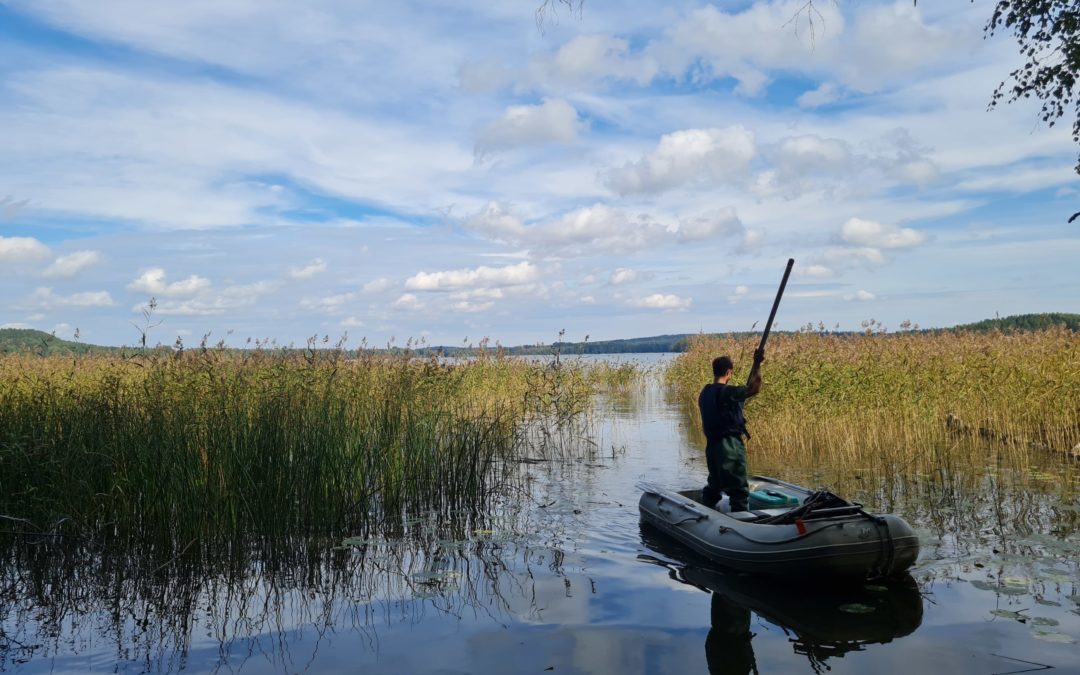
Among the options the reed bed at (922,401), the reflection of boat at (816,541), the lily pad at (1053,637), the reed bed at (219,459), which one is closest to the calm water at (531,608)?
the lily pad at (1053,637)

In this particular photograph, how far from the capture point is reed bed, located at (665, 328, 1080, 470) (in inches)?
544

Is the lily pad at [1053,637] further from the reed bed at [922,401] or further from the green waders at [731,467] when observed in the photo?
the reed bed at [922,401]

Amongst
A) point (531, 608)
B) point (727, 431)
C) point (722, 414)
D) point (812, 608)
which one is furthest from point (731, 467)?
point (531, 608)

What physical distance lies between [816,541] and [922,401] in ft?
30.8

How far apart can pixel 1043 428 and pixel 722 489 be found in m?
10.2

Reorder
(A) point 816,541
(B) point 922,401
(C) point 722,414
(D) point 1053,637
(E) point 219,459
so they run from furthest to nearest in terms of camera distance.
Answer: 1. (B) point 922,401
2. (C) point 722,414
3. (E) point 219,459
4. (A) point 816,541
5. (D) point 1053,637

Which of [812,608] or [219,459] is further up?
[219,459]

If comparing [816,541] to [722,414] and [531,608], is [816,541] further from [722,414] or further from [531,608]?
[531,608]

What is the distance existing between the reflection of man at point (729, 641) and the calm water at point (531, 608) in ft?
0.07

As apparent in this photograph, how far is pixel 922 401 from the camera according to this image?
48.5 feet

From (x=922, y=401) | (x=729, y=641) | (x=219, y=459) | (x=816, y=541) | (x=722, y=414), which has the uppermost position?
(x=722, y=414)

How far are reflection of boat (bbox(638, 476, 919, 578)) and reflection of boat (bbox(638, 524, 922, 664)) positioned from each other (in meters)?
0.17

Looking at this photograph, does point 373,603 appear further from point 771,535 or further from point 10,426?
point 10,426

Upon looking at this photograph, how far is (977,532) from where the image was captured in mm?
8445
